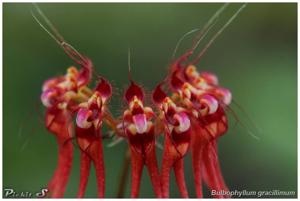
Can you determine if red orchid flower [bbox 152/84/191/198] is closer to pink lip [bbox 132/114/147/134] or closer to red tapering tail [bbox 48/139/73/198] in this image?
pink lip [bbox 132/114/147/134]

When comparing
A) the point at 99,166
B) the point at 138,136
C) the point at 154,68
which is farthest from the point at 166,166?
the point at 154,68

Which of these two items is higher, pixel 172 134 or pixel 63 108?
pixel 63 108

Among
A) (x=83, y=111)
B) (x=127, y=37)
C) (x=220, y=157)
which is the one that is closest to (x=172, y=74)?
(x=83, y=111)

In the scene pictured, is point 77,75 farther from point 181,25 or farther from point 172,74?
point 181,25

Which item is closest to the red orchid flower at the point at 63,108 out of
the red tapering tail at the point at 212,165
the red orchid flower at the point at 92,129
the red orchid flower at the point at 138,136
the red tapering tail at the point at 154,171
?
the red orchid flower at the point at 92,129

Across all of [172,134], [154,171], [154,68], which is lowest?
[154,171]

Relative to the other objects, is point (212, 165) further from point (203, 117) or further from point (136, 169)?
point (136, 169)
